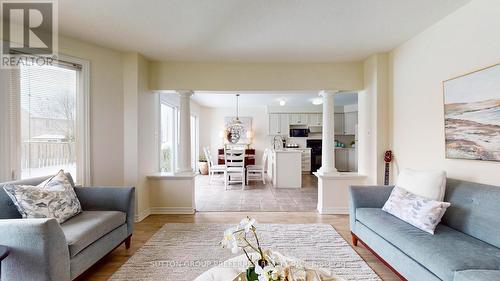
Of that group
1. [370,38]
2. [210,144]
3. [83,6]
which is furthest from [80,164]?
[210,144]

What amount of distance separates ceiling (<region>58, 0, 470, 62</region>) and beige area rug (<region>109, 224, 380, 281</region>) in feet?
8.14

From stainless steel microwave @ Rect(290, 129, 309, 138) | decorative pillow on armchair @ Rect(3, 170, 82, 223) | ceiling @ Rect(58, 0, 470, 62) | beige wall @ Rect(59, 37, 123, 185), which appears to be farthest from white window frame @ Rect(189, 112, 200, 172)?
decorative pillow on armchair @ Rect(3, 170, 82, 223)

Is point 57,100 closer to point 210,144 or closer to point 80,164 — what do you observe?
point 80,164

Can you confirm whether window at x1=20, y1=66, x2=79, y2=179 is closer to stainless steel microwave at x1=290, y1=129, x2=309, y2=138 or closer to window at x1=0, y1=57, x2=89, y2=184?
window at x1=0, y1=57, x2=89, y2=184

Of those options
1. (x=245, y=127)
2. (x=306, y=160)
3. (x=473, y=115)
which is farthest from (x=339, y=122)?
(x=473, y=115)

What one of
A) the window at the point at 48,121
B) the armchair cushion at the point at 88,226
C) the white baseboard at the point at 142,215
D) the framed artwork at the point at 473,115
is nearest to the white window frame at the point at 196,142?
the white baseboard at the point at 142,215

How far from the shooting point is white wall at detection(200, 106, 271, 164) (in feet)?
Result: 28.2

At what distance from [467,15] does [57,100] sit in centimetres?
456

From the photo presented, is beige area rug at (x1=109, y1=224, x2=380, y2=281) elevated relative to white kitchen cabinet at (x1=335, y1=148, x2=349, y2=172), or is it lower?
lower

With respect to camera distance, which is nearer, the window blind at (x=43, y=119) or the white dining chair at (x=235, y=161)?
the window blind at (x=43, y=119)

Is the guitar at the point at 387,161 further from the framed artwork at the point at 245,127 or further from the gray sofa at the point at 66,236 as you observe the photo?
the framed artwork at the point at 245,127

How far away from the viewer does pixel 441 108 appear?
2498 millimetres

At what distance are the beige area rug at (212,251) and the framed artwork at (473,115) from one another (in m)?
1.46

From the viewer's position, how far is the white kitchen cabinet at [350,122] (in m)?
7.83
